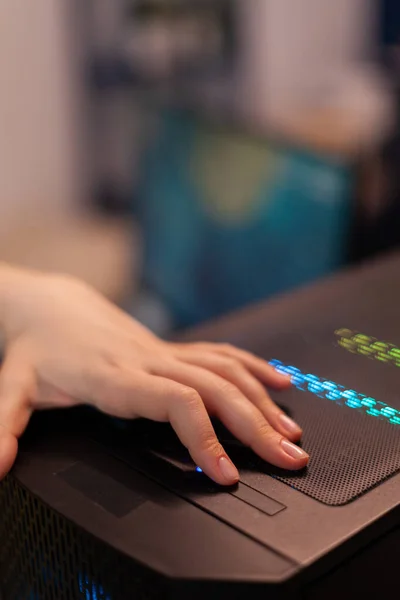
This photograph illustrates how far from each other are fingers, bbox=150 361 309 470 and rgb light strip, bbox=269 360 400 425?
52 mm

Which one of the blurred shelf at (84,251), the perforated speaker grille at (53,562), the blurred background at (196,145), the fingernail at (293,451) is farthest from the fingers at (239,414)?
the blurred shelf at (84,251)

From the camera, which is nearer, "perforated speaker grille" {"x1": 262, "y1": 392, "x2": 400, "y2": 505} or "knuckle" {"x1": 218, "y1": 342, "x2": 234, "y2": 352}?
"perforated speaker grille" {"x1": 262, "y1": 392, "x2": 400, "y2": 505}

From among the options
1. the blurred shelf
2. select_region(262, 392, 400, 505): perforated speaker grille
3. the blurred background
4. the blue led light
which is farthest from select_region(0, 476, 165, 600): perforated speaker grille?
the blurred shelf

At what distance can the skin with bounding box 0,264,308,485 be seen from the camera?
439mm

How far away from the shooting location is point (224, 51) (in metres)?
2.22

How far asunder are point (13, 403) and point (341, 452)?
20 cm

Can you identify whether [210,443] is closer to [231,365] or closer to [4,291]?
→ [231,365]

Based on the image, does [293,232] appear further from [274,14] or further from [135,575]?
[274,14]

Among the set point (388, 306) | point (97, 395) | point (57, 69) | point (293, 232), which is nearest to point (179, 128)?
point (293, 232)

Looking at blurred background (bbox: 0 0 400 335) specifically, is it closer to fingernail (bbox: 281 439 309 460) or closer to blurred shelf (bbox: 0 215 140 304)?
blurred shelf (bbox: 0 215 140 304)

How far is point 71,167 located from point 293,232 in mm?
1380

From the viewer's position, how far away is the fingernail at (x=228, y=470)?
16.2 inches

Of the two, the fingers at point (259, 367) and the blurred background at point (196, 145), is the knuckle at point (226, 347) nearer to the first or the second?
the fingers at point (259, 367)

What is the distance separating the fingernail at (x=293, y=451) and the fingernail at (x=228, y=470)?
0.03m
